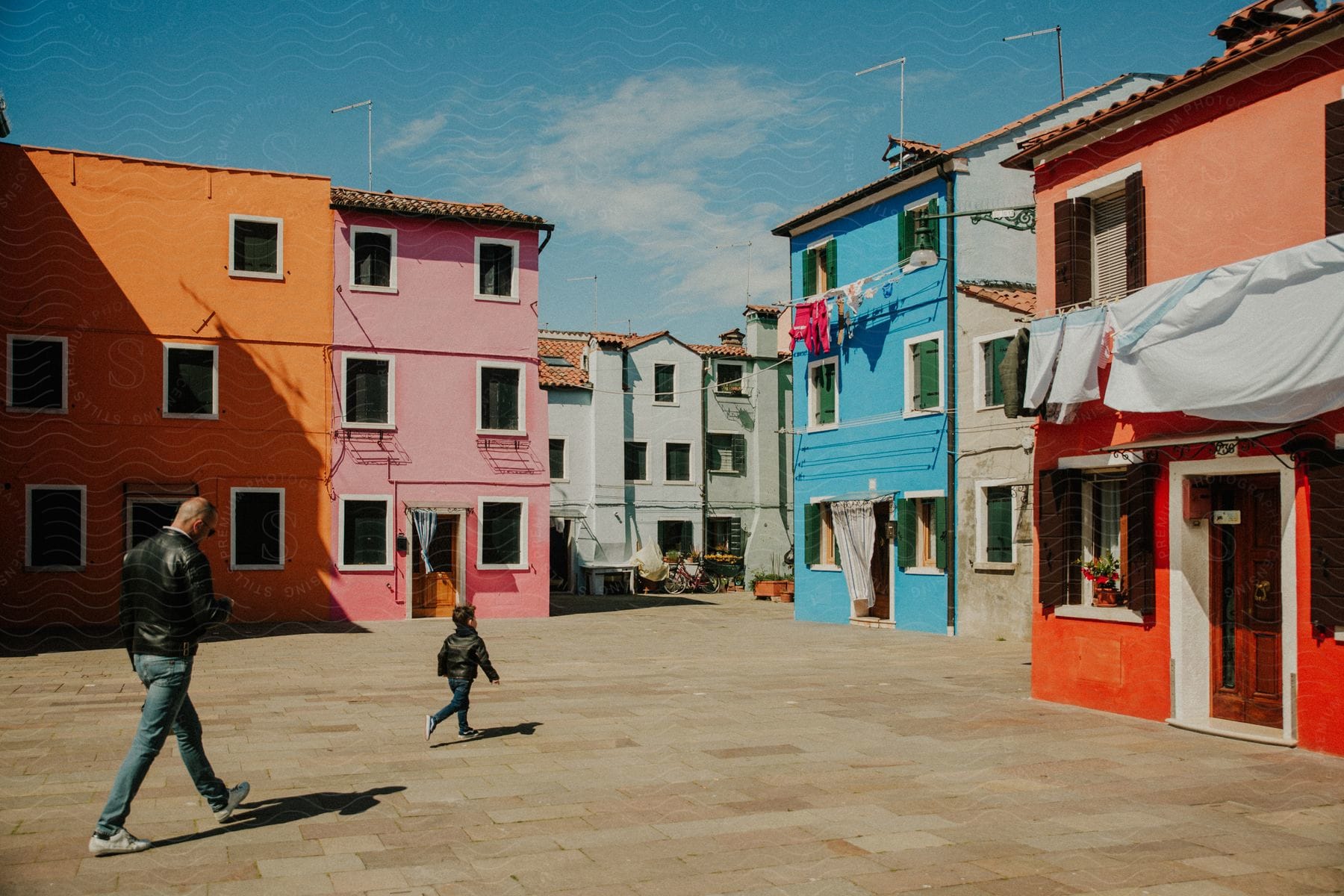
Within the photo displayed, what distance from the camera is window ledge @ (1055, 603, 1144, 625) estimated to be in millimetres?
11898

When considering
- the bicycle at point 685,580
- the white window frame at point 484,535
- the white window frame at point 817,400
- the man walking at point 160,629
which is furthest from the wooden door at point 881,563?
the man walking at point 160,629

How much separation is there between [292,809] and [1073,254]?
9851mm

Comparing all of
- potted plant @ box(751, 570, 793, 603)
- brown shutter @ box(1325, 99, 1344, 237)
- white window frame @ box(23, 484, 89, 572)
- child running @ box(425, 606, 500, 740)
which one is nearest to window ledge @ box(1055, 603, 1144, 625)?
brown shutter @ box(1325, 99, 1344, 237)

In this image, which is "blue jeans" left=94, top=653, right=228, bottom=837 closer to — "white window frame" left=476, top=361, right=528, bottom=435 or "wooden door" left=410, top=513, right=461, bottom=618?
"wooden door" left=410, top=513, right=461, bottom=618

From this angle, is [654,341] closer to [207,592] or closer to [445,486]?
[445,486]

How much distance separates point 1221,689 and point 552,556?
2977cm

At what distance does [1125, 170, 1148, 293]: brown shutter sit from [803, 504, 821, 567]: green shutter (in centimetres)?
1583

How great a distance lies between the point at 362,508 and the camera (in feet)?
86.0

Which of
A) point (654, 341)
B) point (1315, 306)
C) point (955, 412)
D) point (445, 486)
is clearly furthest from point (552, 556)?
point (1315, 306)

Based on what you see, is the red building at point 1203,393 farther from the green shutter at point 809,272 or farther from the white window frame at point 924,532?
the green shutter at point 809,272

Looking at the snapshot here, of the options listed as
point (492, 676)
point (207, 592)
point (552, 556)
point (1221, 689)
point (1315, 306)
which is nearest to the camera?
point (207, 592)

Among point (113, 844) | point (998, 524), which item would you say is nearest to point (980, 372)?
point (998, 524)

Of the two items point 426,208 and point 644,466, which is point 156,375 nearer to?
point 426,208

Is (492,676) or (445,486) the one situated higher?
(445,486)
